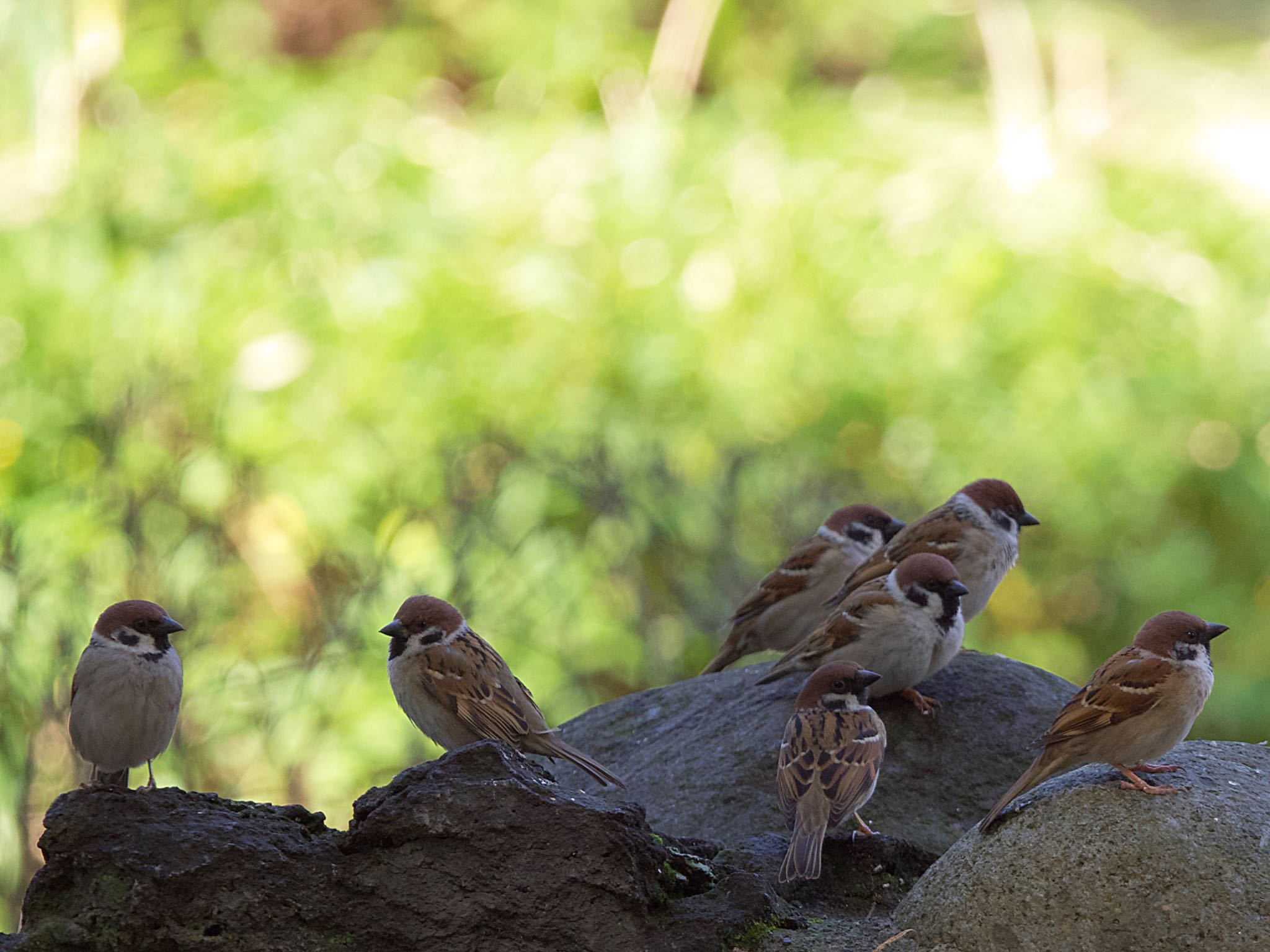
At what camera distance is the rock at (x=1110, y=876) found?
2506mm

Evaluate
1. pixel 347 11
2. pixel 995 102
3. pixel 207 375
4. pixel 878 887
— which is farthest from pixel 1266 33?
pixel 878 887

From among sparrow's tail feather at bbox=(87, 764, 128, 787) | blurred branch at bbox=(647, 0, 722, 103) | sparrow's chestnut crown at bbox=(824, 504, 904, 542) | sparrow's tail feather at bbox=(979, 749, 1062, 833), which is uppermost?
blurred branch at bbox=(647, 0, 722, 103)

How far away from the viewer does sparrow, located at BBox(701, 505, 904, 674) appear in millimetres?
4727

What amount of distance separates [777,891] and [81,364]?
15.5 feet

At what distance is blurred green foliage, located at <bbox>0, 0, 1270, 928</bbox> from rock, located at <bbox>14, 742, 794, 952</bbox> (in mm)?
2139

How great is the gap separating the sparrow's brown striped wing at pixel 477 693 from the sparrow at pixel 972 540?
1.40 metres

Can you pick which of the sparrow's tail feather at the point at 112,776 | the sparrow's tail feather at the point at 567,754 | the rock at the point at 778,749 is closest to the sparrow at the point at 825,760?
the rock at the point at 778,749

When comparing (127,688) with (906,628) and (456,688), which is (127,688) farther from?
(906,628)

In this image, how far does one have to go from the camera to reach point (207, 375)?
6391 mm

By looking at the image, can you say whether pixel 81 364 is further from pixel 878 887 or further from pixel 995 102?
pixel 995 102

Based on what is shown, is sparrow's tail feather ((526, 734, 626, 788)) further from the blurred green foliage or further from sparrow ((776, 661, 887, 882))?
the blurred green foliage

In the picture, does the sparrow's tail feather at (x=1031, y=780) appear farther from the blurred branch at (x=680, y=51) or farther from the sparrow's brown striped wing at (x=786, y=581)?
the blurred branch at (x=680, y=51)

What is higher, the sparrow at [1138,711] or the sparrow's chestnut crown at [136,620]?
the sparrow's chestnut crown at [136,620]

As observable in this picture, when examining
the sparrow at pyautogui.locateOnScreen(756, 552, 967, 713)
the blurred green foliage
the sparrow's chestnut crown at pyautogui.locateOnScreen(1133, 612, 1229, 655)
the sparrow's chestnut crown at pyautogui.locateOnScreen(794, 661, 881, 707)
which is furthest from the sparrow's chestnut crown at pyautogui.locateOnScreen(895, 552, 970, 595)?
the blurred green foliage
